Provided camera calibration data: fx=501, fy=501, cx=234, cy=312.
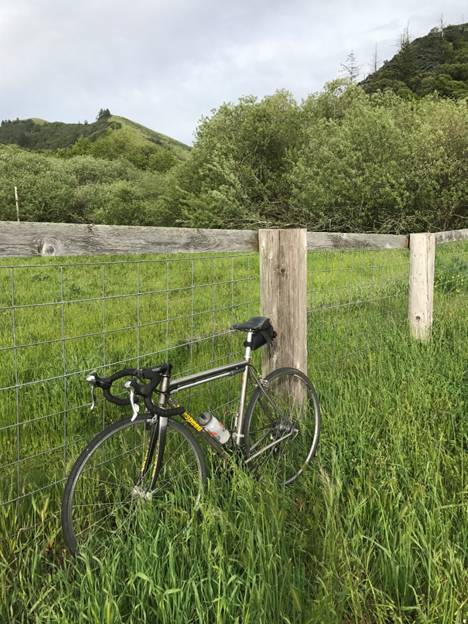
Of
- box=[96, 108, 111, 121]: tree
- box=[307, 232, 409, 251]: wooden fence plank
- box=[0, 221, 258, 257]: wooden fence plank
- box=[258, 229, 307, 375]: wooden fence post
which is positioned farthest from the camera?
box=[96, 108, 111, 121]: tree

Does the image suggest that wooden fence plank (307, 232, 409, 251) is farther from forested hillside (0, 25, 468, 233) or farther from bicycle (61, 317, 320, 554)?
forested hillside (0, 25, 468, 233)

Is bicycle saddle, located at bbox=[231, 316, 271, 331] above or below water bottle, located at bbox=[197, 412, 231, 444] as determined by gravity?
above

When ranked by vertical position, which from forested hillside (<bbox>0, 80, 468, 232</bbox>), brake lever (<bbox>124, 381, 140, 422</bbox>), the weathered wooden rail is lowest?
brake lever (<bbox>124, 381, 140, 422</bbox>)

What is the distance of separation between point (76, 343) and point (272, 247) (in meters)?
2.77

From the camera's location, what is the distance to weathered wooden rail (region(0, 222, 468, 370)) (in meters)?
2.26

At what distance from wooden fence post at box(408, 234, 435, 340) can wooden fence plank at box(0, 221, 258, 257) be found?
8.69 ft

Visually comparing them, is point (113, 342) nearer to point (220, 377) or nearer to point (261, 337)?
point (261, 337)

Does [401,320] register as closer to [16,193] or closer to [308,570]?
[308,570]

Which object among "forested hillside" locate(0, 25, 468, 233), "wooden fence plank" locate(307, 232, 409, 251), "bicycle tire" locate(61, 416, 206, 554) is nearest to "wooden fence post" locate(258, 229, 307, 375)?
"wooden fence plank" locate(307, 232, 409, 251)

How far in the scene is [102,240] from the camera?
8.21 ft

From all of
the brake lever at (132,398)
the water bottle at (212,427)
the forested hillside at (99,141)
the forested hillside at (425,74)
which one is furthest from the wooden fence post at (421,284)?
the forested hillside at (99,141)

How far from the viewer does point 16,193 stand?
49969 mm

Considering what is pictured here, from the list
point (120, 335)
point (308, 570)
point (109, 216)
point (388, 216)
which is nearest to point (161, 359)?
point (120, 335)

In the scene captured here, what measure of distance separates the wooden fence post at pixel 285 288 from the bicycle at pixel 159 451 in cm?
32
